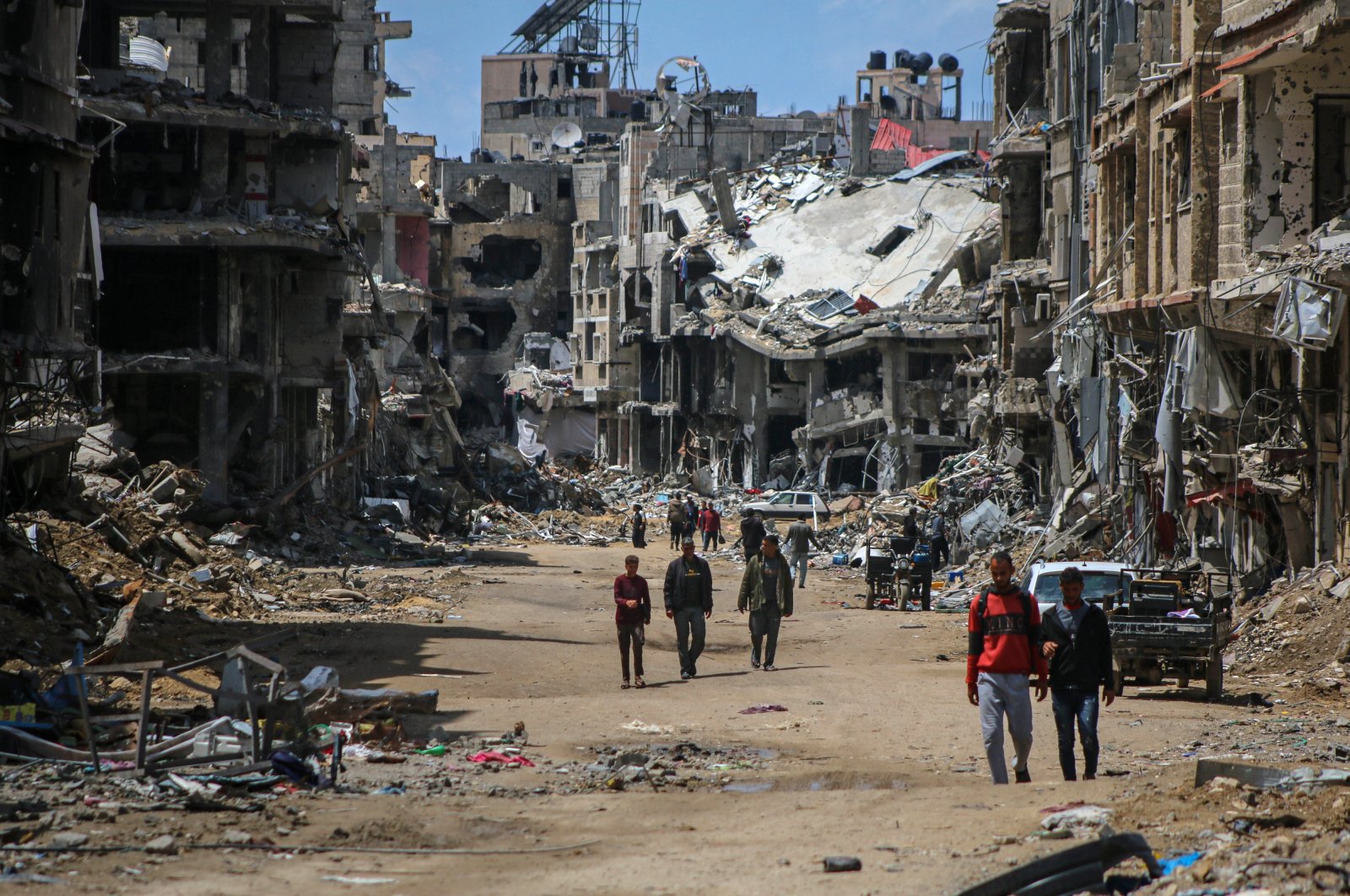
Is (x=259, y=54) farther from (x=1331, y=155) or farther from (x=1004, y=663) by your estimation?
(x=1004, y=663)

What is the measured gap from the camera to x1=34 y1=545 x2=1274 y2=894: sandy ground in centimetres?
766

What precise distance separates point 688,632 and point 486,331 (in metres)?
68.2

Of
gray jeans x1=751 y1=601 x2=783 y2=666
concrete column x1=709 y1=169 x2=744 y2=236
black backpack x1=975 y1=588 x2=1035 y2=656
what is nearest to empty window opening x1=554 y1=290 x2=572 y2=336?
concrete column x1=709 y1=169 x2=744 y2=236

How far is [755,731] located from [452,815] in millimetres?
4402

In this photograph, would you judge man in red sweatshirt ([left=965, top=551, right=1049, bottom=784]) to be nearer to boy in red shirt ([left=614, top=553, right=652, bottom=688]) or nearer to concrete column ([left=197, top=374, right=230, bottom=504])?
boy in red shirt ([left=614, top=553, right=652, bottom=688])

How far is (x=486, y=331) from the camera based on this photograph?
3312 inches

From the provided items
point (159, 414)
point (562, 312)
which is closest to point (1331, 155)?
point (159, 414)

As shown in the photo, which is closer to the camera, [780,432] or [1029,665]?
[1029,665]

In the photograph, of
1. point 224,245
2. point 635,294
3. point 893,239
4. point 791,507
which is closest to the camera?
point 224,245

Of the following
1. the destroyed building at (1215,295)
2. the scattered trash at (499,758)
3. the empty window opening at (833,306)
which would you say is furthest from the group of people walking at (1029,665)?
the empty window opening at (833,306)

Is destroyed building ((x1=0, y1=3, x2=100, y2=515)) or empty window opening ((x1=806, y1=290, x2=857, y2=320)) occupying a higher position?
empty window opening ((x1=806, y1=290, x2=857, y2=320))

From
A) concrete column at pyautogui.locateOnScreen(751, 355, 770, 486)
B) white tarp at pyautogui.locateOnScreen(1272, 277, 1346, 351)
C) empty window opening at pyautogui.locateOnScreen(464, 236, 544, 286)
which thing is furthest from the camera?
empty window opening at pyautogui.locateOnScreen(464, 236, 544, 286)

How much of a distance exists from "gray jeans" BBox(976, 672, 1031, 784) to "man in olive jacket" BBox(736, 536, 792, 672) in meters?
7.23

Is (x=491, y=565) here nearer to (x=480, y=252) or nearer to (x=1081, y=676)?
(x=1081, y=676)
